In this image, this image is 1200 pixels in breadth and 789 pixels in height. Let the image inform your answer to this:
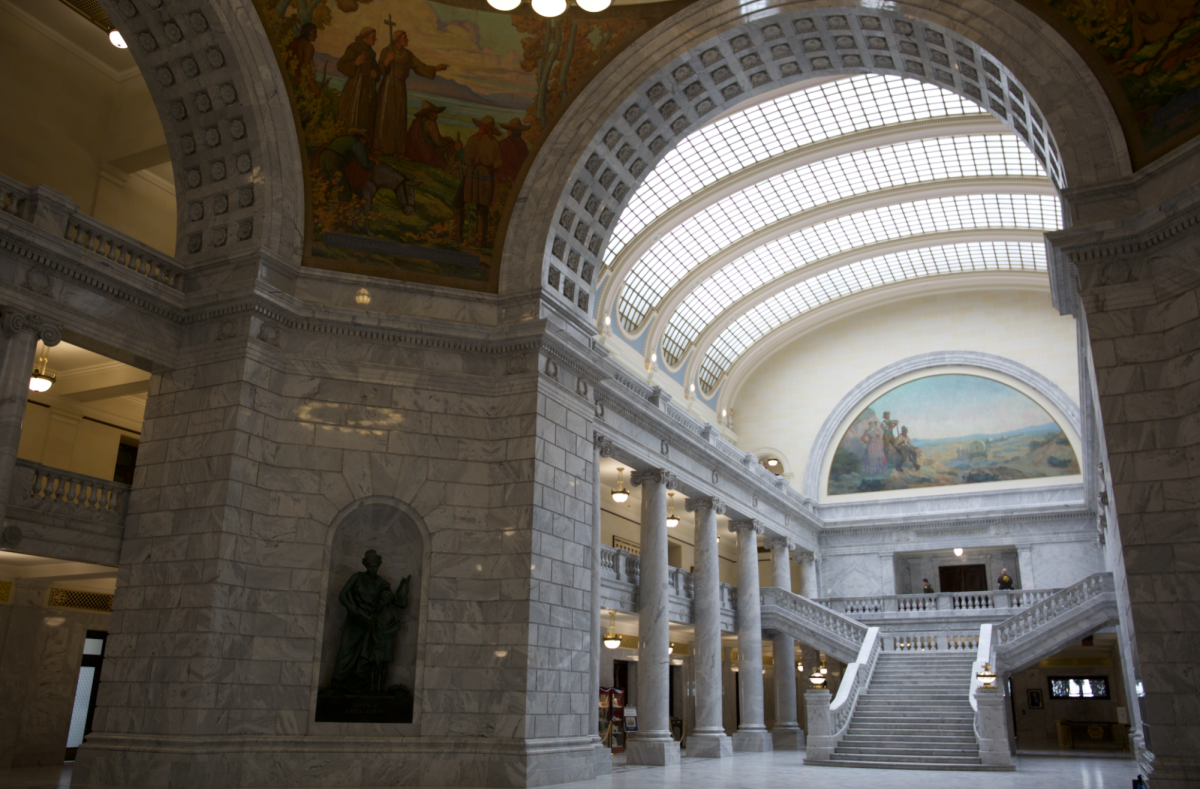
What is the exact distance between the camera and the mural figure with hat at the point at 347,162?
1550 centimetres

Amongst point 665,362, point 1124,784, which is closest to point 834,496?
point 665,362

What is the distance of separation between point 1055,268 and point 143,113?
15.8 m

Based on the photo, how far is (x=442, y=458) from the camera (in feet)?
49.0

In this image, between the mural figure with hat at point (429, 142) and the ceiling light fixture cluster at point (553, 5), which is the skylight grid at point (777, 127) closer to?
the mural figure with hat at point (429, 142)

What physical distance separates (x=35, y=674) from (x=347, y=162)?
1007 centimetres

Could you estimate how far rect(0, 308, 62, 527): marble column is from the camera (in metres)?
11.7

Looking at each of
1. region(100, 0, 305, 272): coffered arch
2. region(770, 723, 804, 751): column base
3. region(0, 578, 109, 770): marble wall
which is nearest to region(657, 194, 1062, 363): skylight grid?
region(770, 723, 804, 751): column base

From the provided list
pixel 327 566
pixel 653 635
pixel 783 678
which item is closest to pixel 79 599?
pixel 327 566

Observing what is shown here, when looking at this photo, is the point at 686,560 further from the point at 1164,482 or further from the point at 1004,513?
the point at 1164,482

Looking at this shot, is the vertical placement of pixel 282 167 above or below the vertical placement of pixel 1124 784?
above

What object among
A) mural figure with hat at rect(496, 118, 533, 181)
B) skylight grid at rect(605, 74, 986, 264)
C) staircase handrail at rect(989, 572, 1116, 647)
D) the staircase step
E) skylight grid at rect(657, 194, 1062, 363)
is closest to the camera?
mural figure with hat at rect(496, 118, 533, 181)

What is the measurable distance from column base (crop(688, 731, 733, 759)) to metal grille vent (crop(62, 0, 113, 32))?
19148 millimetres

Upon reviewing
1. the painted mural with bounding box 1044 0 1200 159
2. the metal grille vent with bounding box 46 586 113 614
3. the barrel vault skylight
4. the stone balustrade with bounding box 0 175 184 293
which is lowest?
the metal grille vent with bounding box 46 586 113 614

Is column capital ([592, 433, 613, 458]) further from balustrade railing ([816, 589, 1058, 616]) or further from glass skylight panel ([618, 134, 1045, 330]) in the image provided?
balustrade railing ([816, 589, 1058, 616])
